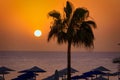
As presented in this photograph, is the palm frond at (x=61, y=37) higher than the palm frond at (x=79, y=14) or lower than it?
lower

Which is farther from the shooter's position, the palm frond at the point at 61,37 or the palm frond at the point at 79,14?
the palm frond at the point at 61,37

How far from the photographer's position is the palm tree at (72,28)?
3005cm

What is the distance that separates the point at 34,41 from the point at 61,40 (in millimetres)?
59221

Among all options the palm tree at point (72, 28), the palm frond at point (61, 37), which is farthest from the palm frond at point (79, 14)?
the palm frond at point (61, 37)

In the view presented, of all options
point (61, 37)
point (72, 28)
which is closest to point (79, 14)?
point (72, 28)

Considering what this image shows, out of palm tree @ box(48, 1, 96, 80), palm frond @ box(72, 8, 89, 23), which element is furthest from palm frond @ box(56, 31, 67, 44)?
palm frond @ box(72, 8, 89, 23)

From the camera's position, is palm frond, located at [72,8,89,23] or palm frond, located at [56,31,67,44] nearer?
palm frond, located at [72,8,89,23]

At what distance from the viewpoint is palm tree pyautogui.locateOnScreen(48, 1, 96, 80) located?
30.0 m

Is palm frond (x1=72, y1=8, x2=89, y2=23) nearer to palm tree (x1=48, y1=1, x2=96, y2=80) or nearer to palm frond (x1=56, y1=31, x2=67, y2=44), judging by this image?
palm tree (x1=48, y1=1, x2=96, y2=80)

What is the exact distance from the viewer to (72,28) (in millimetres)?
30047

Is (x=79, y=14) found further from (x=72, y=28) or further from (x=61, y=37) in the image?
(x=61, y=37)

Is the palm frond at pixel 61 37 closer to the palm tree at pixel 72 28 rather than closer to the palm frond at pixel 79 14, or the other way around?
the palm tree at pixel 72 28

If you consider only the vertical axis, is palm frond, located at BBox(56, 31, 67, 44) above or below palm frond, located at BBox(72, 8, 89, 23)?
below

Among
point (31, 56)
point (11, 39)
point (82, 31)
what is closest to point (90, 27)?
point (82, 31)
